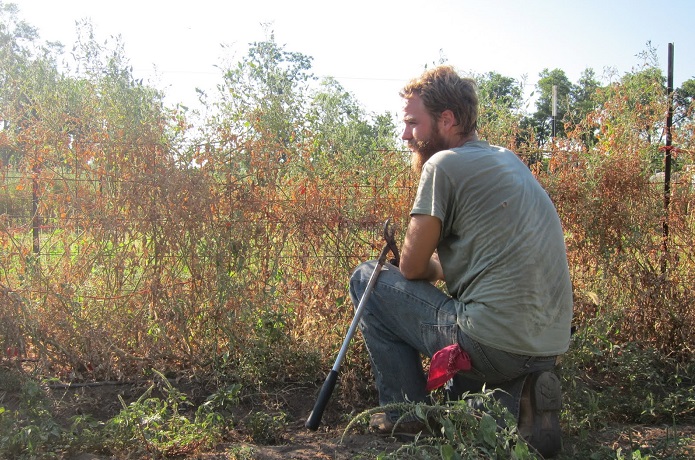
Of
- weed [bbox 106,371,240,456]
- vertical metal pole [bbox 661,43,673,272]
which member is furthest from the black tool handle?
vertical metal pole [bbox 661,43,673,272]

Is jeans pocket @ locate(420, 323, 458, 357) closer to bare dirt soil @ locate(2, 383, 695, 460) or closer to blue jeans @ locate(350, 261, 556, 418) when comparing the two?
blue jeans @ locate(350, 261, 556, 418)

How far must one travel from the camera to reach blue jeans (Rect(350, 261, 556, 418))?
2.70m

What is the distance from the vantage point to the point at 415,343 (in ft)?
9.53

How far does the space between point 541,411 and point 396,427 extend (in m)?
0.63

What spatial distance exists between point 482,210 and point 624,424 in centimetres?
171

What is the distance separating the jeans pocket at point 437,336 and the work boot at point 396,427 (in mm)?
339

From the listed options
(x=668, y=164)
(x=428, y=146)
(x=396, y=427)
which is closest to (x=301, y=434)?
(x=396, y=427)

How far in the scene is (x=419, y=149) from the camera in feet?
9.97

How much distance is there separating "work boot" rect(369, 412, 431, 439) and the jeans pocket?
339 millimetres

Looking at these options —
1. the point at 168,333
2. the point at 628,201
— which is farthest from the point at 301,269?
the point at 628,201

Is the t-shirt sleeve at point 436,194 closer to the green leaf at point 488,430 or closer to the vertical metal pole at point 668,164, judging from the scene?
the green leaf at point 488,430

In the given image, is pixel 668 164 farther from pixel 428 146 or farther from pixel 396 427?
pixel 396 427

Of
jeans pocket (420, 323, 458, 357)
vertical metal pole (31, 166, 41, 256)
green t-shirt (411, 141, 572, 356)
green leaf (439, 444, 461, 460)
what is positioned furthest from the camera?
vertical metal pole (31, 166, 41, 256)

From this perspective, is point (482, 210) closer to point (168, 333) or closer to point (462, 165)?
point (462, 165)
